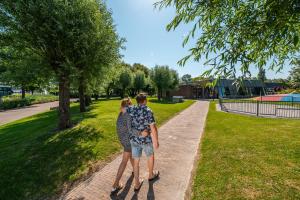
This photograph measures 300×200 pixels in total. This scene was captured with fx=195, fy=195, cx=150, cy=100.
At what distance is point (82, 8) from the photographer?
8.69 m

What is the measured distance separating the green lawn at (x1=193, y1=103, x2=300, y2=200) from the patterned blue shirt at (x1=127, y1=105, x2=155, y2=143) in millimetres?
1720

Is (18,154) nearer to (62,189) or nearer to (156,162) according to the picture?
(62,189)

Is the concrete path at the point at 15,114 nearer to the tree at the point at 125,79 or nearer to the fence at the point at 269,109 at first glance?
the tree at the point at 125,79

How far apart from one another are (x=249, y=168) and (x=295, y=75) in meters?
3.12

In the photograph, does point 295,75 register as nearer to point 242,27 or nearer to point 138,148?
point 242,27

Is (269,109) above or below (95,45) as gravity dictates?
below

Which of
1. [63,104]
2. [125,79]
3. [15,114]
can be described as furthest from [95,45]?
[125,79]

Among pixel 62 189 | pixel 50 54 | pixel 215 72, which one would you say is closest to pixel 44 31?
pixel 50 54

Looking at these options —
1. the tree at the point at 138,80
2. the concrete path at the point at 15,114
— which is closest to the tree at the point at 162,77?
the tree at the point at 138,80

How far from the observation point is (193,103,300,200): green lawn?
420cm

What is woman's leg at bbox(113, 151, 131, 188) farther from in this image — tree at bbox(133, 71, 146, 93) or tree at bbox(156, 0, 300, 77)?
tree at bbox(133, 71, 146, 93)

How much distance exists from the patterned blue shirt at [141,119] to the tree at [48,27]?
5505mm

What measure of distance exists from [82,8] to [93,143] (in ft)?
19.5

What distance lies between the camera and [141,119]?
429 centimetres
